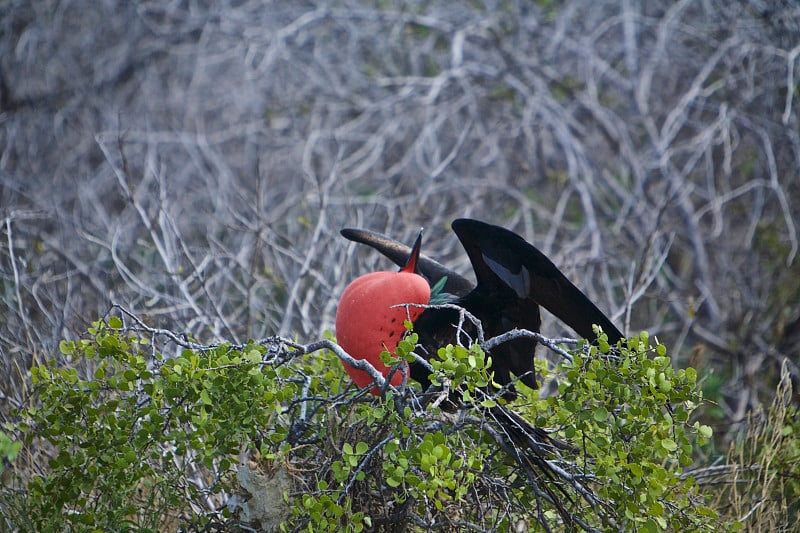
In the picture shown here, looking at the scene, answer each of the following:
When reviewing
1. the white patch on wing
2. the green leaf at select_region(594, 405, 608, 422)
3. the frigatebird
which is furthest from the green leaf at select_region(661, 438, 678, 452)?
the white patch on wing

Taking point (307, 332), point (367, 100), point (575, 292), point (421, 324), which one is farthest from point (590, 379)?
point (367, 100)

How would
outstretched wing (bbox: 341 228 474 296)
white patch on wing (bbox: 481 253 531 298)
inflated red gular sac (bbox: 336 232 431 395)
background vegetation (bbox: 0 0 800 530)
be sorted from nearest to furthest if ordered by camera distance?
inflated red gular sac (bbox: 336 232 431 395), white patch on wing (bbox: 481 253 531 298), outstretched wing (bbox: 341 228 474 296), background vegetation (bbox: 0 0 800 530)

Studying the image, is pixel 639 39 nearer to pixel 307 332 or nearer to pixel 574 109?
pixel 574 109

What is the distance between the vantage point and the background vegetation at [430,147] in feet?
10.9

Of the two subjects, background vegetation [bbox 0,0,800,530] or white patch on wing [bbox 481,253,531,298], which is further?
background vegetation [bbox 0,0,800,530]

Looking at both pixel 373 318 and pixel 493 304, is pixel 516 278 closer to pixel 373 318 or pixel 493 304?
pixel 493 304

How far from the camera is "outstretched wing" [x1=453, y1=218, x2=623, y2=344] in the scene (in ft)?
5.85

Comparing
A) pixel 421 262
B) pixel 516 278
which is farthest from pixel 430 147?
pixel 516 278

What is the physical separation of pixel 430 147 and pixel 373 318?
2546 mm

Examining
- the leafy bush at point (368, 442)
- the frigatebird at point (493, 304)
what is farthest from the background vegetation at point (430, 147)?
the leafy bush at point (368, 442)

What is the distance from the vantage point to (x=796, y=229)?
12.8ft

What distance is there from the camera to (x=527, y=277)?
1.82 meters

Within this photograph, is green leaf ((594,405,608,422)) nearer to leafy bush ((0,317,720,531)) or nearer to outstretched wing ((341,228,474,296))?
leafy bush ((0,317,720,531))

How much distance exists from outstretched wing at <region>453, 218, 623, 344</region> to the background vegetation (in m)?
0.95
